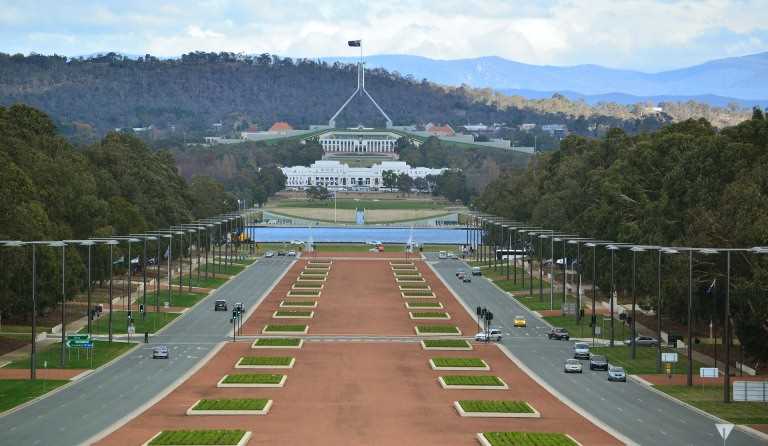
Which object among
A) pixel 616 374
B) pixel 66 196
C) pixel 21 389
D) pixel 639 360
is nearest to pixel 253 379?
pixel 21 389

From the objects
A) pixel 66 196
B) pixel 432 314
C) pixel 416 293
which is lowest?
pixel 416 293

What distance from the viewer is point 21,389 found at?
7644cm

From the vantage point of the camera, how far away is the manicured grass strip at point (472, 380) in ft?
262

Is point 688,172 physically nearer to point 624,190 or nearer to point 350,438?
point 624,190

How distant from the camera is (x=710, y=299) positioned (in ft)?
303

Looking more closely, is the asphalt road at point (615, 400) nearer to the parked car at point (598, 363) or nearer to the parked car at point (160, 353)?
the parked car at point (598, 363)

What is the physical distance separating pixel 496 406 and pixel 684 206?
41634 millimetres

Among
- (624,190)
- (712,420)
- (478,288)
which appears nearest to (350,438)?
(712,420)

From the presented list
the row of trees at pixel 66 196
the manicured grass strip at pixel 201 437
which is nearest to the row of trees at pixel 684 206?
the manicured grass strip at pixel 201 437

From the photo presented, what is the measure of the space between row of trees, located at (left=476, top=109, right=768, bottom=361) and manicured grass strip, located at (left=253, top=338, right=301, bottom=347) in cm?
2336

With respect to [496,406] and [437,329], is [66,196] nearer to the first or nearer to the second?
[437,329]

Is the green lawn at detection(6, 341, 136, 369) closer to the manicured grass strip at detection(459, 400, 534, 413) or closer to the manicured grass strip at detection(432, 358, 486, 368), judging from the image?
the manicured grass strip at detection(432, 358, 486, 368)

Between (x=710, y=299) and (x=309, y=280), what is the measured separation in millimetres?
66098

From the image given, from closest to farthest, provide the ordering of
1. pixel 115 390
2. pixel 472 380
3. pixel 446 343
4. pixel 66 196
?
pixel 115 390
pixel 472 380
pixel 446 343
pixel 66 196
